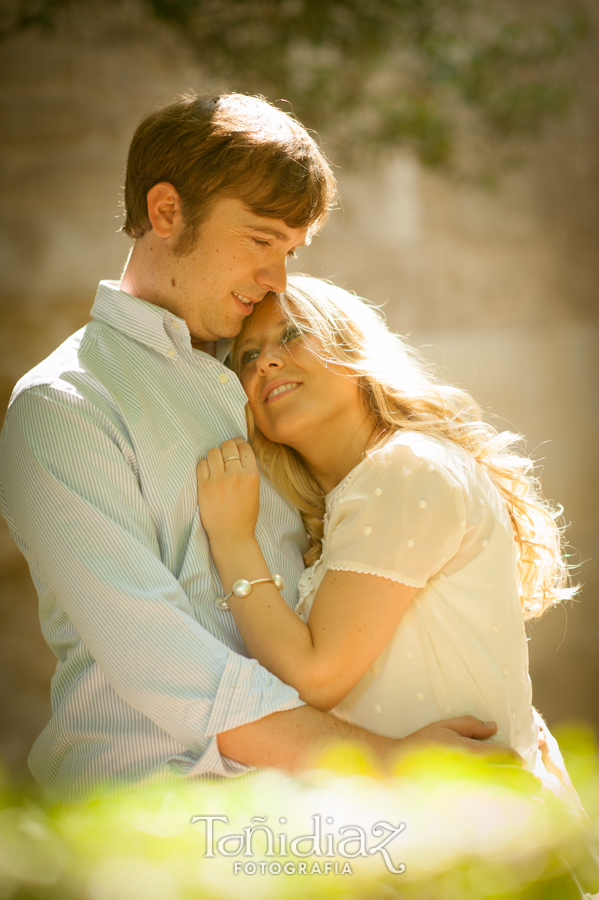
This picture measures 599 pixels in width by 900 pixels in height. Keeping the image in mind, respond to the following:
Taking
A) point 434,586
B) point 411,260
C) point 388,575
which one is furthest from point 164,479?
point 411,260

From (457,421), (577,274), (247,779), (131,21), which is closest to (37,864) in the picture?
(247,779)

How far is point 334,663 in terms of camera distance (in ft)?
4.61

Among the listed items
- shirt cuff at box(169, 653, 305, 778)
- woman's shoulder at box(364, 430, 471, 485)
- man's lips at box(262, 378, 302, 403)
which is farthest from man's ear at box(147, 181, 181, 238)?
shirt cuff at box(169, 653, 305, 778)

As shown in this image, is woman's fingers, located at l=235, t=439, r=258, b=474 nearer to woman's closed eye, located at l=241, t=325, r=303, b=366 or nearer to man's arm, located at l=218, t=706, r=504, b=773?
woman's closed eye, located at l=241, t=325, r=303, b=366

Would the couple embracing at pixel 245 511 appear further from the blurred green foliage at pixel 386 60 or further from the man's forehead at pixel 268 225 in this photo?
the blurred green foliage at pixel 386 60

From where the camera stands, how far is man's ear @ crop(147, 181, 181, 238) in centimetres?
165

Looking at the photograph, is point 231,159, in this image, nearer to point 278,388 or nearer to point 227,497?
point 278,388

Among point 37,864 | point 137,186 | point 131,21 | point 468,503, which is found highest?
point 131,21

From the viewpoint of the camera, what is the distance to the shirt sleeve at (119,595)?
1.26 meters

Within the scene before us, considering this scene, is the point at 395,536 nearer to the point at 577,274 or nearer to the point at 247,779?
the point at 247,779

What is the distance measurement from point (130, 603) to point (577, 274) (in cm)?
312

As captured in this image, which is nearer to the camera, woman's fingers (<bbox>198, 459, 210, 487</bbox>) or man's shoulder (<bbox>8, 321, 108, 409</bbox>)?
man's shoulder (<bbox>8, 321, 108, 409</bbox>)

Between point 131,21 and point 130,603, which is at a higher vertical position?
point 131,21

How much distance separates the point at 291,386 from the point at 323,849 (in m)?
1.21
